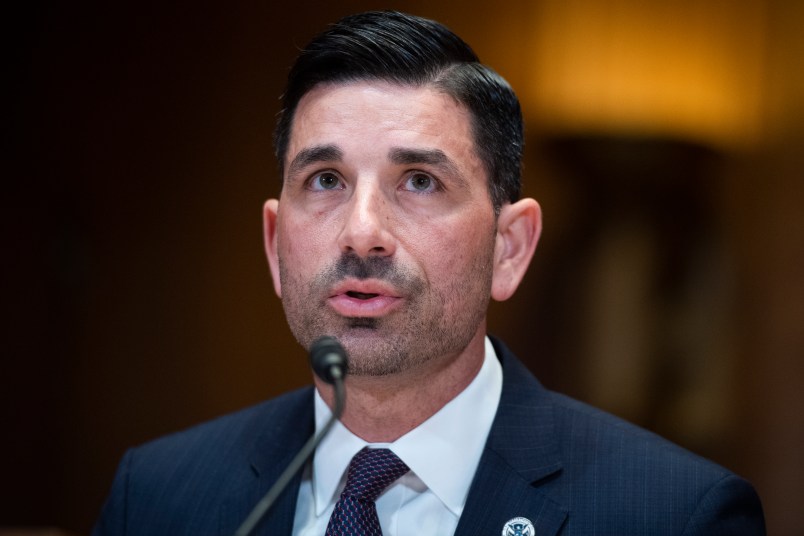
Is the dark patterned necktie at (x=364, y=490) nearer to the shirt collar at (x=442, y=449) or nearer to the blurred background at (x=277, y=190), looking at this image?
the shirt collar at (x=442, y=449)

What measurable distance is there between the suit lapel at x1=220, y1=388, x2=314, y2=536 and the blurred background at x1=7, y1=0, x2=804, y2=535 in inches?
49.1

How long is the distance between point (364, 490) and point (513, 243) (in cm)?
54

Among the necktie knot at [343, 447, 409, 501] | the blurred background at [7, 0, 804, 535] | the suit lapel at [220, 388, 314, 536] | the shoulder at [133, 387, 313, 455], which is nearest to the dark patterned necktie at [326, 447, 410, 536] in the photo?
the necktie knot at [343, 447, 409, 501]

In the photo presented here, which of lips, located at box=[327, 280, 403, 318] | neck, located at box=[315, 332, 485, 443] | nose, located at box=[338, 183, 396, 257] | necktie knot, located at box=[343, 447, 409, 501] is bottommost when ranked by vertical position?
necktie knot, located at box=[343, 447, 409, 501]

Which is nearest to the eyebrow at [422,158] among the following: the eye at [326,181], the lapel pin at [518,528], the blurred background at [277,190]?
the eye at [326,181]

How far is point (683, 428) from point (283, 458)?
1.47 meters

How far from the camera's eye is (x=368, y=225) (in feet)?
5.72

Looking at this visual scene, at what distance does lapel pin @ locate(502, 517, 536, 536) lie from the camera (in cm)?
182

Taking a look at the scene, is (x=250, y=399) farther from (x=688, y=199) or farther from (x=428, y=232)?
(x=428, y=232)

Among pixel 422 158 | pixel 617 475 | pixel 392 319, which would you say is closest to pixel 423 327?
pixel 392 319

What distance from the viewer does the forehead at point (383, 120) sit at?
182 cm

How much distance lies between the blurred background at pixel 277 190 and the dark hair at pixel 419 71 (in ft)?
4.06

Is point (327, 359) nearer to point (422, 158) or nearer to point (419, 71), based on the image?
point (422, 158)

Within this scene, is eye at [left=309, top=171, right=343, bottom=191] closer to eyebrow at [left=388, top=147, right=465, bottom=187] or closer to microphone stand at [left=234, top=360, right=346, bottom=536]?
eyebrow at [left=388, top=147, right=465, bottom=187]
